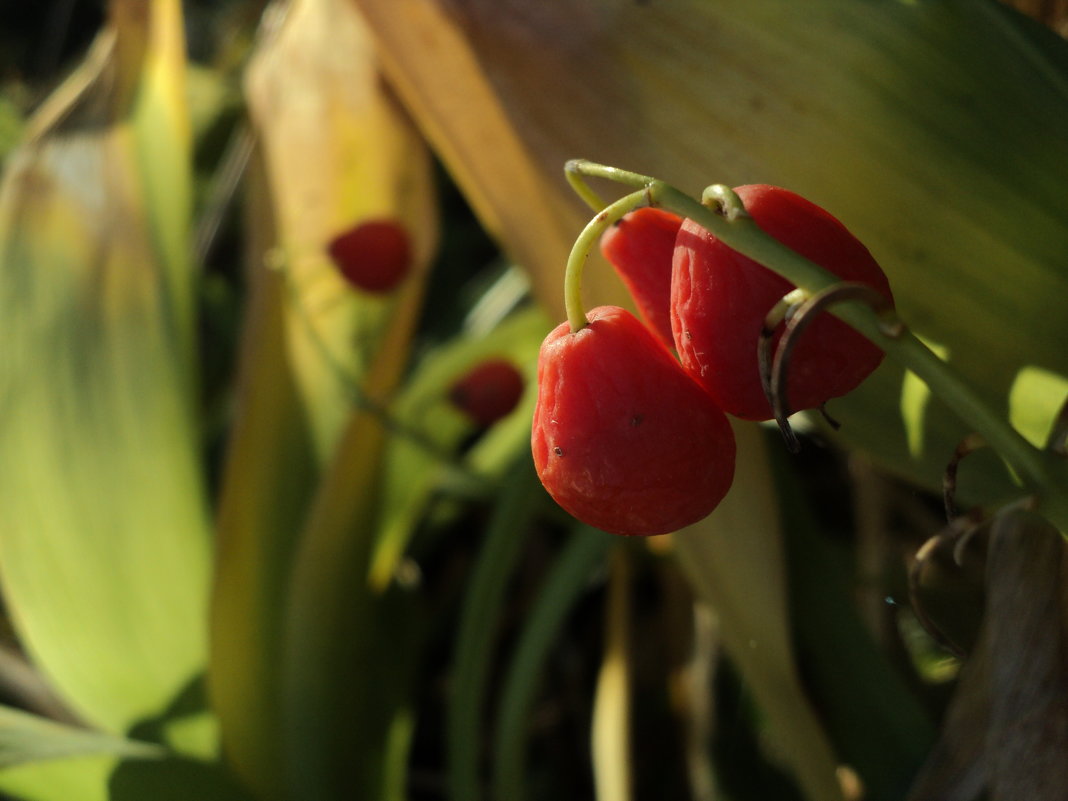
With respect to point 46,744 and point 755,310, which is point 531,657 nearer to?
point 46,744

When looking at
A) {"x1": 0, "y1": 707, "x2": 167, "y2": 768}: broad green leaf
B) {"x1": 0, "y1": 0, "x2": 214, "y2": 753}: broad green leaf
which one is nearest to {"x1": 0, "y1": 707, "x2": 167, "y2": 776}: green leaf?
{"x1": 0, "y1": 707, "x2": 167, "y2": 768}: broad green leaf

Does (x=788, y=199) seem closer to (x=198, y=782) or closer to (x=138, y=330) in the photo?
(x=198, y=782)

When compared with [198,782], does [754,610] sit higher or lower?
higher

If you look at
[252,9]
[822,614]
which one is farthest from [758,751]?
[252,9]

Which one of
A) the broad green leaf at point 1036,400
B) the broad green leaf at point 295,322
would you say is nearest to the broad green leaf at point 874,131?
the broad green leaf at point 1036,400

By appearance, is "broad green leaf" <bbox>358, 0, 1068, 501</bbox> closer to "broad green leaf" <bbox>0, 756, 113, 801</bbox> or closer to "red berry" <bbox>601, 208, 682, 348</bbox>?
"red berry" <bbox>601, 208, 682, 348</bbox>
